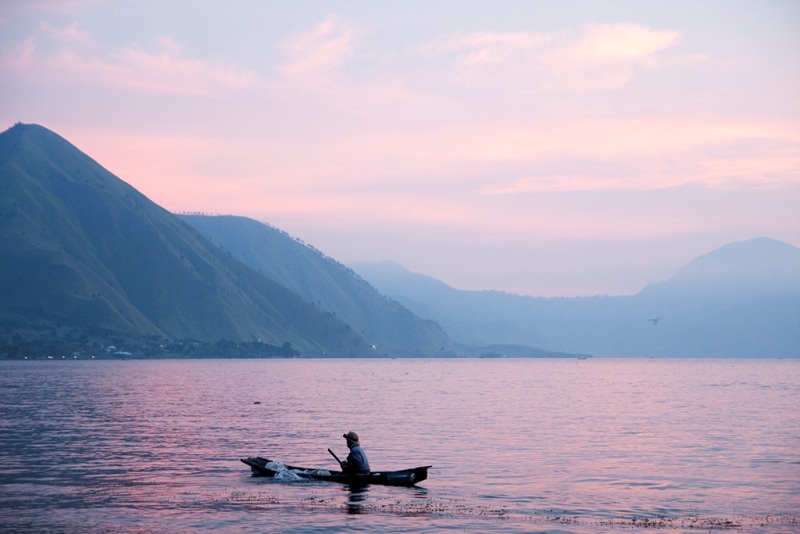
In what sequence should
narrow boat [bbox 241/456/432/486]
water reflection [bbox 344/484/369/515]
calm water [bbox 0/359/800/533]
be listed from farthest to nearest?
narrow boat [bbox 241/456/432/486]
water reflection [bbox 344/484/369/515]
calm water [bbox 0/359/800/533]

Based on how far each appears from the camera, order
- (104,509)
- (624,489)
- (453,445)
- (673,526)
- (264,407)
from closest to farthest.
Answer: (673,526) → (104,509) → (624,489) → (453,445) → (264,407)

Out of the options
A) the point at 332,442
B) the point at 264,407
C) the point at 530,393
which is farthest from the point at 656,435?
the point at 530,393

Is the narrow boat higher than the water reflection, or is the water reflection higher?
the narrow boat

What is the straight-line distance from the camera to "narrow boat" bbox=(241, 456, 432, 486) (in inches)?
1838

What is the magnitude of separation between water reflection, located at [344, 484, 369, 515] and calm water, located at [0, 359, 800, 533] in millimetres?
106

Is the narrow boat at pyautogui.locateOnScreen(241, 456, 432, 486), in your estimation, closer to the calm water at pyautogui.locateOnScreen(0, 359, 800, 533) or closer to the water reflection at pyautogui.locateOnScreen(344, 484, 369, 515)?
the water reflection at pyautogui.locateOnScreen(344, 484, 369, 515)

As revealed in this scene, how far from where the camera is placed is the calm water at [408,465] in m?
38.8

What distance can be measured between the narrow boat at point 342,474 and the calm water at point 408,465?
0.54 meters

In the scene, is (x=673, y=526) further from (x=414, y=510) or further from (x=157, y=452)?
(x=157, y=452)

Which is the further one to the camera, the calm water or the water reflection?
the water reflection

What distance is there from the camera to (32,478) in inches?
1930

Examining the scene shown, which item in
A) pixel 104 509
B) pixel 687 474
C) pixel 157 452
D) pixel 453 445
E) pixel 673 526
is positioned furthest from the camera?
pixel 453 445

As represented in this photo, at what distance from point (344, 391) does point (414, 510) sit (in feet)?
390

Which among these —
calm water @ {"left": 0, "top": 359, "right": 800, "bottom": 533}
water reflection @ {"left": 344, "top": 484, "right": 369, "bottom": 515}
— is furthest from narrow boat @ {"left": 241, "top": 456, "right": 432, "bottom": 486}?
calm water @ {"left": 0, "top": 359, "right": 800, "bottom": 533}
